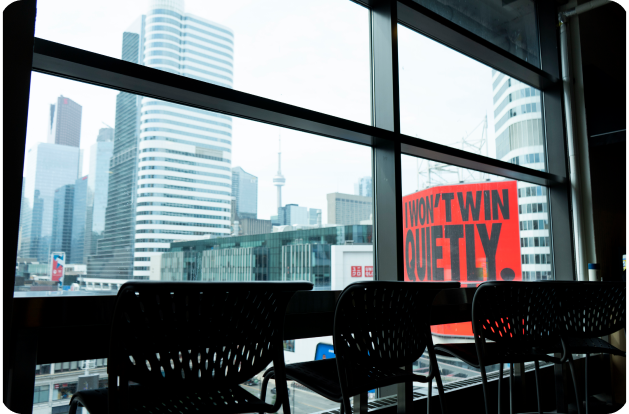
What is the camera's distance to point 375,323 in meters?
1.44

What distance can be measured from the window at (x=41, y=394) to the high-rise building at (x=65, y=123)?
0.90m

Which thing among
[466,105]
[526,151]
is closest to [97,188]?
[466,105]

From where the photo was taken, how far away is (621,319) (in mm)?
2459

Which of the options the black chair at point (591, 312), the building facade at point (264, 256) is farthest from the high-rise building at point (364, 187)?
the black chair at point (591, 312)

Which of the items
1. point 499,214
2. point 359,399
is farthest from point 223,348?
point 499,214

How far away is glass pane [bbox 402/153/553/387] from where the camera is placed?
3.05 metres

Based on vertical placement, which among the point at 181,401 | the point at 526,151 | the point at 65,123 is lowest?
the point at 181,401

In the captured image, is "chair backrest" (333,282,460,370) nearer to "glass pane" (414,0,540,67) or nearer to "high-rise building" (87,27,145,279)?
"high-rise building" (87,27,145,279)

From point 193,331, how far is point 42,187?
1.09m

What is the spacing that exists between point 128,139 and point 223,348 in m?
1.20

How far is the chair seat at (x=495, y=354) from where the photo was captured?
197 cm

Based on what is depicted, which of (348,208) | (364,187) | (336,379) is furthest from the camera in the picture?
(364,187)

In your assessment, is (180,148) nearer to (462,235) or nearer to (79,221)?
(79,221)

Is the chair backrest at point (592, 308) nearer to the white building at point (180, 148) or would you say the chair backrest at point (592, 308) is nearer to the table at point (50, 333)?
the white building at point (180, 148)
